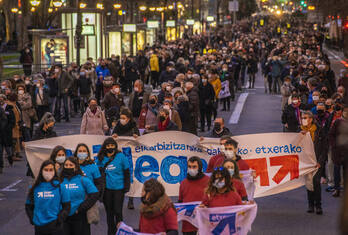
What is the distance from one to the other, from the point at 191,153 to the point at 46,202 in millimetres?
4147

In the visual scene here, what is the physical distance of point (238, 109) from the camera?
26766 millimetres

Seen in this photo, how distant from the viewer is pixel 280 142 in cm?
1123

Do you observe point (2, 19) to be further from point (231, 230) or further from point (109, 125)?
point (231, 230)

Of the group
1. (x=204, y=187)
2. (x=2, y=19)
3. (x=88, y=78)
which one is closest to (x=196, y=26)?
(x=2, y=19)

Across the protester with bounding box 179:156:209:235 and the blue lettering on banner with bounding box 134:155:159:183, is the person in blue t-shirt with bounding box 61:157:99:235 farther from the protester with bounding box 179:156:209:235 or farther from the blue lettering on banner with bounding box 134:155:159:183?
the blue lettering on banner with bounding box 134:155:159:183

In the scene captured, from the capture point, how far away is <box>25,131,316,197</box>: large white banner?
1106 cm


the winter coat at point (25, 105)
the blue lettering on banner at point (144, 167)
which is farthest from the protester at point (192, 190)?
the winter coat at point (25, 105)

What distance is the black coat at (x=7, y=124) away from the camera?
48.5 ft

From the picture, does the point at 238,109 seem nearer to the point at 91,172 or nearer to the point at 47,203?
the point at 91,172

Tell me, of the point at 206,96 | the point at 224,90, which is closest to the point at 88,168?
the point at 206,96

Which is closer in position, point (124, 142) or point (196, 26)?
point (124, 142)

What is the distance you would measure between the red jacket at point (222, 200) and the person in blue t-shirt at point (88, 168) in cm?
143

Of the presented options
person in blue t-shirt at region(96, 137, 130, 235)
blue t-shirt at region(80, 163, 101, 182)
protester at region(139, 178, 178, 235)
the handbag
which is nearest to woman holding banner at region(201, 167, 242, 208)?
protester at region(139, 178, 178, 235)

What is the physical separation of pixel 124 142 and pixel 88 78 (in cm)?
A: 1277
